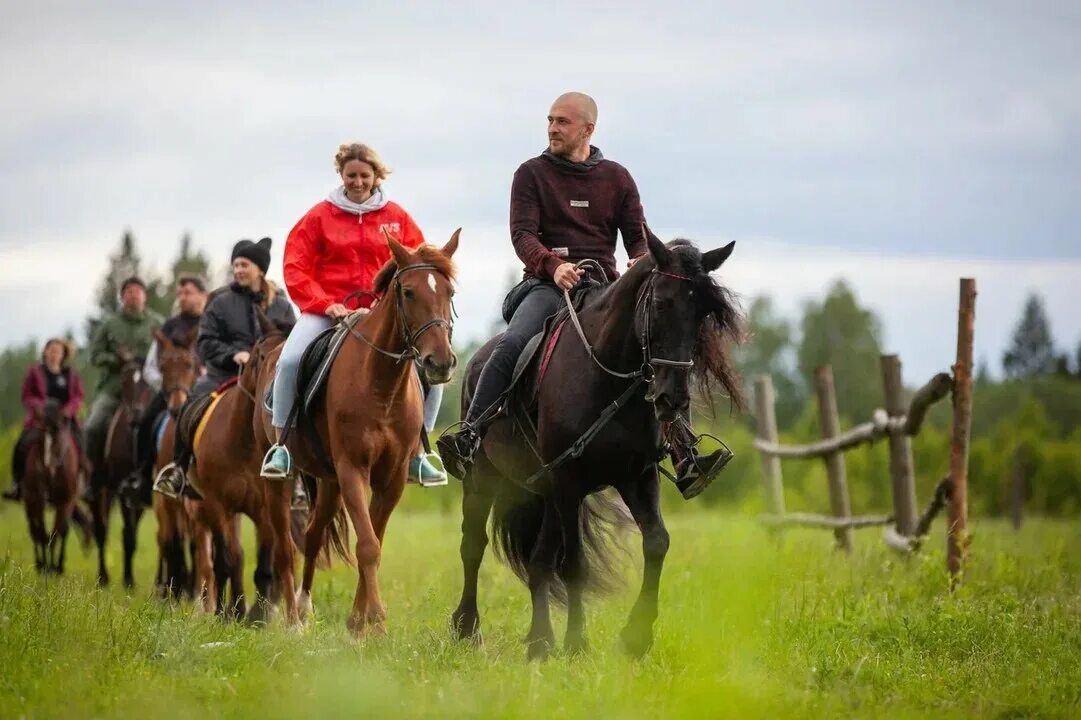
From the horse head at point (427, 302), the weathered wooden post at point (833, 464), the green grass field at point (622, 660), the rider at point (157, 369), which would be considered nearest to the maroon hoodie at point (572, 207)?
the horse head at point (427, 302)

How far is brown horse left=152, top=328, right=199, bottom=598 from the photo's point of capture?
13.9 m

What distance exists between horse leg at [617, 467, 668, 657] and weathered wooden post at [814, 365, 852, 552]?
307 inches

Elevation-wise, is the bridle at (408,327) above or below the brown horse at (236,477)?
above

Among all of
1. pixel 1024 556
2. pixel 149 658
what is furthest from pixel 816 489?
pixel 149 658

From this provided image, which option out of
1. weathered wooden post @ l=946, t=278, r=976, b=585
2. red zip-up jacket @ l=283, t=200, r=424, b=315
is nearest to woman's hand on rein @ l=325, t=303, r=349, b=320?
red zip-up jacket @ l=283, t=200, r=424, b=315

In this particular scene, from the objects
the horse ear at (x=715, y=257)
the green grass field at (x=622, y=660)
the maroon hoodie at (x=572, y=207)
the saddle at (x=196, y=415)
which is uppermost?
the maroon hoodie at (x=572, y=207)

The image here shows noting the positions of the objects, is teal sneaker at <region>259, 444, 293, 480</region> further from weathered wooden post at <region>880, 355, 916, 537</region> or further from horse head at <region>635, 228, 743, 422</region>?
weathered wooden post at <region>880, 355, 916, 537</region>

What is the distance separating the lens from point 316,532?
35.6 ft

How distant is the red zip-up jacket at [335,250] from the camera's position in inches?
409

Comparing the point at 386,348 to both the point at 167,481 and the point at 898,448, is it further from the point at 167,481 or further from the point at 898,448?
the point at 898,448

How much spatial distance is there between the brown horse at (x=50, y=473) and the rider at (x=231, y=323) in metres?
5.54

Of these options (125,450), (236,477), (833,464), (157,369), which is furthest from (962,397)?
(125,450)

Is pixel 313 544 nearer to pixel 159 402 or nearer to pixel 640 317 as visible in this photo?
pixel 640 317

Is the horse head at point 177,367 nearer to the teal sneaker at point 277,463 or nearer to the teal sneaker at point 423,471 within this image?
the teal sneaker at point 277,463
